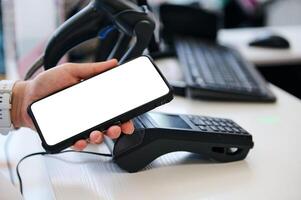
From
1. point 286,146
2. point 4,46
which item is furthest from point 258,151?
point 4,46

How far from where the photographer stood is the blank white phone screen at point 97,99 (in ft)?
2.06

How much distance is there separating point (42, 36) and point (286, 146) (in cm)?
67

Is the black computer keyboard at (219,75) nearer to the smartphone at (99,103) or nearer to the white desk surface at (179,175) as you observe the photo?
the white desk surface at (179,175)

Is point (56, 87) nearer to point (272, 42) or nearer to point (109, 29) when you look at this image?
point (109, 29)

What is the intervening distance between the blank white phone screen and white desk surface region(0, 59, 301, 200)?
3.1 inches

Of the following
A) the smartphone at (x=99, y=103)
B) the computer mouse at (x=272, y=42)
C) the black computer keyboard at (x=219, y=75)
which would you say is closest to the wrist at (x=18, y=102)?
the smartphone at (x=99, y=103)

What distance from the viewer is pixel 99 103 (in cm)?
65

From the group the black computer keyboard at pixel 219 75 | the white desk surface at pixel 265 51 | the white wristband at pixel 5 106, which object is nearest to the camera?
the white wristband at pixel 5 106

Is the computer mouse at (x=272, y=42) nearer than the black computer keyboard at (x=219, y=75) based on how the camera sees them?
No

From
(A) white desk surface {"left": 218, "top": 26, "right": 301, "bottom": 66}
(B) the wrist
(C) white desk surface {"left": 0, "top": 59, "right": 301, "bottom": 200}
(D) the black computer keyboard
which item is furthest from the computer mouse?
(B) the wrist

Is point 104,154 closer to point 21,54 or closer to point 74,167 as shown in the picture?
point 74,167

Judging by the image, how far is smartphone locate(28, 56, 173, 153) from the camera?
0.62 meters

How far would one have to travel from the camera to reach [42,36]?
1128mm

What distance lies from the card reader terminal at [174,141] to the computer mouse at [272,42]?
72 cm
